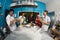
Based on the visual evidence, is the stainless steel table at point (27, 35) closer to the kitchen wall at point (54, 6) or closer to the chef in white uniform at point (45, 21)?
the chef in white uniform at point (45, 21)

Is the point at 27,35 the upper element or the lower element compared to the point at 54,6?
lower

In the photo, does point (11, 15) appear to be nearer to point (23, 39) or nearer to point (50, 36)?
point (23, 39)

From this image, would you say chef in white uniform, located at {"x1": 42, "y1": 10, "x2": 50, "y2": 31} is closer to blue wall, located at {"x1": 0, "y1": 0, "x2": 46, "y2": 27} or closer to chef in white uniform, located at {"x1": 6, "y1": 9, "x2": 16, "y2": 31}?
blue wall, located at {"x1": 0, "y1": 0, "x2": 46, "y2": 27}

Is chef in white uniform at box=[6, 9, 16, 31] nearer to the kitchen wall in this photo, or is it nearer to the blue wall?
the blue wall

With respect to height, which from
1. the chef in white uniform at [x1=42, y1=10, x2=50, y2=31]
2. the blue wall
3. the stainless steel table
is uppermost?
the blue wall

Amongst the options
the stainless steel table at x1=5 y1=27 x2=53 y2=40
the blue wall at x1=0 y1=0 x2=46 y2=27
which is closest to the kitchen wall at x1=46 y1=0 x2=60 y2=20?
the blue wall at x1=0 y1=0 x2=46 y2=27

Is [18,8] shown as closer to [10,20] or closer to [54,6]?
[10,20]

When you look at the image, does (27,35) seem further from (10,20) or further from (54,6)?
(54,6)

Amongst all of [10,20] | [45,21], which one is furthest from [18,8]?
[45,21]

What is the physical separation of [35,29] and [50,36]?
11cm

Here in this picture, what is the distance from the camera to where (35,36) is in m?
1.15

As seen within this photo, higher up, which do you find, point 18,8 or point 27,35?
point 18,8

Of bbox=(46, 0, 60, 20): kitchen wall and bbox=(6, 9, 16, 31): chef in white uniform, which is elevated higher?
bbox=(46, 0, 60, 20): kitchen wall

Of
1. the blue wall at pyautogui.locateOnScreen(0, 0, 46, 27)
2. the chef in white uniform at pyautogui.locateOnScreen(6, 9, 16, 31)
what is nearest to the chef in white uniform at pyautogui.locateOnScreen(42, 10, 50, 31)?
the blue wall at pyautogui.locateOnScreen(0, 0, 46, 27)
